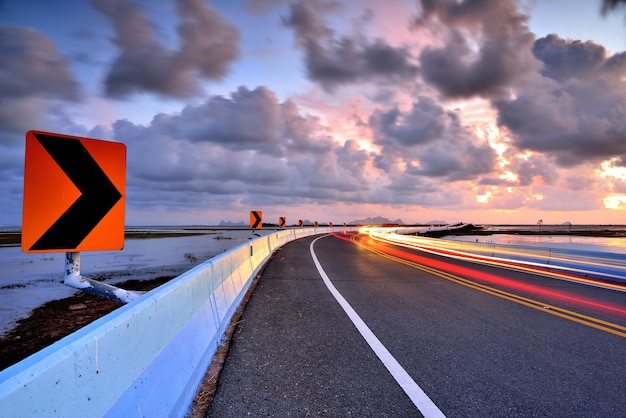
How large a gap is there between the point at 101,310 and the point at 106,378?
7934 mm

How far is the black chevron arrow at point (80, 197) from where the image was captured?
13.2 feet

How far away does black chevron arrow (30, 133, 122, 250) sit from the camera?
4031 millimetres

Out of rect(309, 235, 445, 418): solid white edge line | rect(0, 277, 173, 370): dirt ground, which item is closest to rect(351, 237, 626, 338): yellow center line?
rect(309, 235, 445, 418): solid white edge line

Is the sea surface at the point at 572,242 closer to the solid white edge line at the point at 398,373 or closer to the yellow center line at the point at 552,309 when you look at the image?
the yellow center line at the point at 552,309

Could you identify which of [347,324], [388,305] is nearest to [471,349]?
[347,324]

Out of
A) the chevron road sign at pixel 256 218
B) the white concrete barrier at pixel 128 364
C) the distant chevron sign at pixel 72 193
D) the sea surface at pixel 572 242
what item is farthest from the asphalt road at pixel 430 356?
the chevron road sign at pixel 256 218

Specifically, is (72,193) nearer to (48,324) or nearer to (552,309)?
(48,324)

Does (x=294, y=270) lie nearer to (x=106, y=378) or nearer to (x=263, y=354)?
(x=263, y=354)

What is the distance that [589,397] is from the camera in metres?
3.67

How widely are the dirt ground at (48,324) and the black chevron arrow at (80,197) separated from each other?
8.84 feet

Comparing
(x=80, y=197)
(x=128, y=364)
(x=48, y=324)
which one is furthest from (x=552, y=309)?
(x=48, y=324)

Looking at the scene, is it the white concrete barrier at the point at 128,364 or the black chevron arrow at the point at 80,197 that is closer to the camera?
the white concrete barrier at the point at 128,364

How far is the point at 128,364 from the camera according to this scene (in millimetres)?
2287

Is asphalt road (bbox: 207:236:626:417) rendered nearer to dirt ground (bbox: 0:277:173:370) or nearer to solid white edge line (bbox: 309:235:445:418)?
solid white edge line (bbox: 309:235:445:418)
